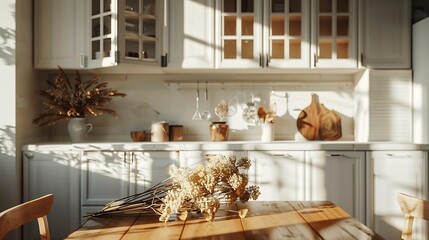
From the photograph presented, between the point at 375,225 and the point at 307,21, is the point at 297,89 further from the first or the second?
the point at 375,225

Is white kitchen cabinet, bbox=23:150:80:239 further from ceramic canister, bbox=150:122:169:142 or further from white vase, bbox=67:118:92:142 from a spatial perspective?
ceramic canister, bbox=150:122:169:142

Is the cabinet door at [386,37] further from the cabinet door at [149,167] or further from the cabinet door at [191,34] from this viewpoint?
the cabinet door at [149,167]

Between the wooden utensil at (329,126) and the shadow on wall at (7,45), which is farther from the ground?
the shadow on wall at (7,45)

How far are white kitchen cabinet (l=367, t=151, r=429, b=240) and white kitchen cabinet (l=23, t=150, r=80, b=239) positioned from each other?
227 centimetres

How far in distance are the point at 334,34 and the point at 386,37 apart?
419 mm

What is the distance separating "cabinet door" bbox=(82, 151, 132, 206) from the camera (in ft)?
10.4

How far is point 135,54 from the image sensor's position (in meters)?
3.28

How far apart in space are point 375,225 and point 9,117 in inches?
115

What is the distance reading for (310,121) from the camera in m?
3.62

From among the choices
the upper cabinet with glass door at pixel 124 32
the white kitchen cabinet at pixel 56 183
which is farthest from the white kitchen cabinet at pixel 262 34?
the white kitchen cabinet at pixel 56 183

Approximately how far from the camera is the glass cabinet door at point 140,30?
3.25 meters

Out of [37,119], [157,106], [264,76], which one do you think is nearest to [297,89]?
[264,76]

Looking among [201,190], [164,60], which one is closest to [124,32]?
[164,60]

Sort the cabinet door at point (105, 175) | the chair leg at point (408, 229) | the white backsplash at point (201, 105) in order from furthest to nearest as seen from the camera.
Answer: the white backsplash at point (201, 105) → the cabinet door at point (105, 175) → the chair leg at point (408, 229)
